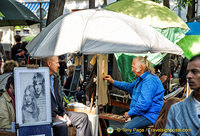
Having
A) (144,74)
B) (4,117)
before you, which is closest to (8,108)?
(4,117)

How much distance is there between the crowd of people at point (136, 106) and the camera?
2.68m

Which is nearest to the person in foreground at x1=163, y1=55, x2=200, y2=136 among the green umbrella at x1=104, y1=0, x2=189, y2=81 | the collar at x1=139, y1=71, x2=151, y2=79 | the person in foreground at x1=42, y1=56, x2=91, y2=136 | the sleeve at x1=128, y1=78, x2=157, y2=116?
the sleeve at x1=128, y1=78, x2=157, y2=116

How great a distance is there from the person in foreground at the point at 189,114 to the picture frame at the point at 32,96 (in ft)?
6.38

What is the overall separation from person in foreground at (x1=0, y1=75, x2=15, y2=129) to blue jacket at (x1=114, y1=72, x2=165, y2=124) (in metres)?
1.81

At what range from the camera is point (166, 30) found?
24.0 ft

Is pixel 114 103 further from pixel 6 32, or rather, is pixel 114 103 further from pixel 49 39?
→ pixel 6 32

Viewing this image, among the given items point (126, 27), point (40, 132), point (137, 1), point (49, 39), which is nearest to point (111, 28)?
point (126, 27)

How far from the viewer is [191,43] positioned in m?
7.70

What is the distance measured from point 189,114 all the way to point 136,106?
94.9 inches

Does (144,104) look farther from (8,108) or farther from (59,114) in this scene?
(8,108)

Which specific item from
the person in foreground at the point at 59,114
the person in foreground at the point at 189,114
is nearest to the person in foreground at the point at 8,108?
the person in foreground at the point at 59,114

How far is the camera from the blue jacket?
5.00 meters

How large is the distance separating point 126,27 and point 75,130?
197 cm

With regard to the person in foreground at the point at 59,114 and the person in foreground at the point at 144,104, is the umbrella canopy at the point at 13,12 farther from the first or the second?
the person in foreground at the point at 144,104
